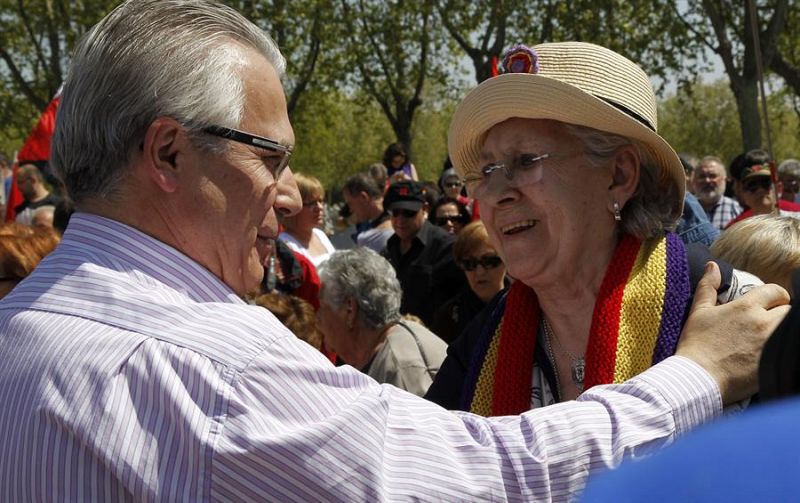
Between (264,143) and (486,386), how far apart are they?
1.08 meters

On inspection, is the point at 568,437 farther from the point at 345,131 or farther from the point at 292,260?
the point at 345,131

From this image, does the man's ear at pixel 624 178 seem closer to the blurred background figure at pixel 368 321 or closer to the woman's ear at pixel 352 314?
the blurred background figure at pixel 368 321

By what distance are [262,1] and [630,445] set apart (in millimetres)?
24384

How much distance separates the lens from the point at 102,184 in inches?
81.5

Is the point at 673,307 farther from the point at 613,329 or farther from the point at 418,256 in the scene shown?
the point at 418,256

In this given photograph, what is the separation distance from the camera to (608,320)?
2.65m

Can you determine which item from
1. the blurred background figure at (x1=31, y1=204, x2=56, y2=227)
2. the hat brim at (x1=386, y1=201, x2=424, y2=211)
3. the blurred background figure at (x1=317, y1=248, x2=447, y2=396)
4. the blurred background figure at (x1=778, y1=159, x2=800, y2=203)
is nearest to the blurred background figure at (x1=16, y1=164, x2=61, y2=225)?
the blurred background figure at (x1=31, y1=204, x2=56, y2=227)

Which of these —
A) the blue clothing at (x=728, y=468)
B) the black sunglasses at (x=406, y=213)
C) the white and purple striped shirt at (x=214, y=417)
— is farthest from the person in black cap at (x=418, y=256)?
the blue clothing at (x=728, y=468)

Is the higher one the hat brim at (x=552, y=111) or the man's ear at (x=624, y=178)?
the hat brim at (x=552, y=111)

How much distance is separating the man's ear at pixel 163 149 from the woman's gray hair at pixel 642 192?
1173 millimetres

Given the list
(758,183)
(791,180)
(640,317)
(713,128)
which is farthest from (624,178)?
(713,128)

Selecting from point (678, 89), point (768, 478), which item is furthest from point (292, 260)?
point (678, 89)

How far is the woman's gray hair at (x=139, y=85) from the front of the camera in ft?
6.59

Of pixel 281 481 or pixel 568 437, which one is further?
pixel 568 437
